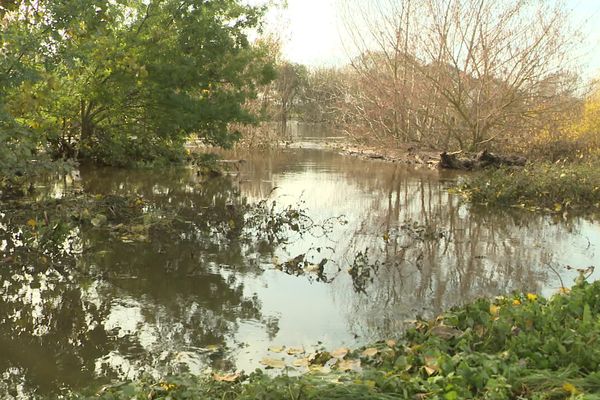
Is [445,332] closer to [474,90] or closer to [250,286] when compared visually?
[250,286]

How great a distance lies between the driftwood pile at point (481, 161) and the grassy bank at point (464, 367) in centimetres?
1829

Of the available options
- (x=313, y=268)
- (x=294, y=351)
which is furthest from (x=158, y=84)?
(x=294, y=351)

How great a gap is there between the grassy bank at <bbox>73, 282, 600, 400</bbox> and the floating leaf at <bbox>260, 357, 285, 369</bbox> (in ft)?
0.77

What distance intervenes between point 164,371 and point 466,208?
1023 cm

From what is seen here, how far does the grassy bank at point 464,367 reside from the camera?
3635 millimetres

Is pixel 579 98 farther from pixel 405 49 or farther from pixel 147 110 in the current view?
pixel 147 110

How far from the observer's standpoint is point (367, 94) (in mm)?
28766

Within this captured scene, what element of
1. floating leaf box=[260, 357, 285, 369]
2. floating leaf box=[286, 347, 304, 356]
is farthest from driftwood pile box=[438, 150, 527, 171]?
floating leaf box=[260, 357, 285, 369]

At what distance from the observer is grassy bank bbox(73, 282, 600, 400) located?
11.9ft

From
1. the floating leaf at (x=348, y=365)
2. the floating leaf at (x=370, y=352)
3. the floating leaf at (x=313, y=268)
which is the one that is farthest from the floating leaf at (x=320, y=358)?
the floating leaf at (x=313, y=268)

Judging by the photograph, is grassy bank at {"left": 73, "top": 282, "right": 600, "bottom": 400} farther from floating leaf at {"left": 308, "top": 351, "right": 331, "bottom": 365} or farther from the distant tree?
the distant tree

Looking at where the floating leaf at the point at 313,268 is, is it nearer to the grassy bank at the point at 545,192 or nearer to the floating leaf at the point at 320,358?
the floating leaf at the point at 320,358

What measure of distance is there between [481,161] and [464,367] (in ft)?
66.5

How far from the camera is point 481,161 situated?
23.0 m
